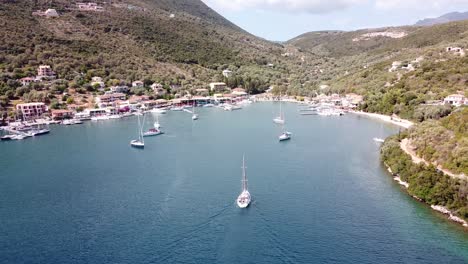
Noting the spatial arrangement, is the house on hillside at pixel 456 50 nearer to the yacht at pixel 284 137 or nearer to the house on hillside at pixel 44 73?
the yacht at pixel 284 137

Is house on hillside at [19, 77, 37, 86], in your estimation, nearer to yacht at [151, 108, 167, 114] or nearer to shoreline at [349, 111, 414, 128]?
yacht at [151, 108, 167, 114]

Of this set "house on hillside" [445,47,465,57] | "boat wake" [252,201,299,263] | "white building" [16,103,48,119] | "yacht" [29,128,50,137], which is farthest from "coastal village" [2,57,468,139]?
"boat wake" [252,201,299,263]

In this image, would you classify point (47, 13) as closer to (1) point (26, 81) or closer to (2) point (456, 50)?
(1) point (26, 81)

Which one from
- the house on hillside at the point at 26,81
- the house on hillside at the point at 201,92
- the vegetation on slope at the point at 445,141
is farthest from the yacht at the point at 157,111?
the vegetation on slope at the point at 445,141

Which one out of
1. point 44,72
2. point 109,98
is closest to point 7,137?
point 109,98

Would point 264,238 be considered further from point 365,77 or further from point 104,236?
point 365,77
